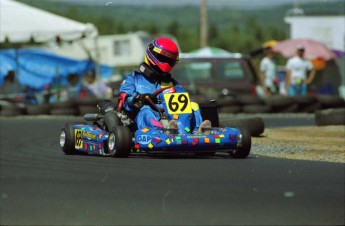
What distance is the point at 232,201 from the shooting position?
701 centimetres

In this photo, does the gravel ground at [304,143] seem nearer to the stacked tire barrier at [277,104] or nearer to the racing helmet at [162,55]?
the racing helmet at [162,55]

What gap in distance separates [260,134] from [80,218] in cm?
864

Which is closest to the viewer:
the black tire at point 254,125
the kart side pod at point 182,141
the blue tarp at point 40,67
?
the kart side pod at point 182,141

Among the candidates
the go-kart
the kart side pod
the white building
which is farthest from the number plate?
the white building

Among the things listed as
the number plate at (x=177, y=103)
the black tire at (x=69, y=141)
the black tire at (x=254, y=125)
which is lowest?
the black tire at (x=254, y=125)

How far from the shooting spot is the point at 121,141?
1019cm

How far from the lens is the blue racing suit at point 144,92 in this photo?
417 inches

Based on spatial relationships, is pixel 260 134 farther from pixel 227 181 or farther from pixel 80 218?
pixel 80 218

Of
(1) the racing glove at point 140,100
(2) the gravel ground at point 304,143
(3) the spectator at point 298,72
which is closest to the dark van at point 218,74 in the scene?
(3) the spectator at point 298,72

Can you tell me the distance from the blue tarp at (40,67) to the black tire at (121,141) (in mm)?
19012

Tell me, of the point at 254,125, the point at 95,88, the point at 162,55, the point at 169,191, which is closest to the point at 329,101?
the point at 95,88

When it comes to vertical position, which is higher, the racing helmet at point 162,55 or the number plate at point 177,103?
the racing helmet at point 162,55

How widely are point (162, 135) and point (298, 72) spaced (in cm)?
1374

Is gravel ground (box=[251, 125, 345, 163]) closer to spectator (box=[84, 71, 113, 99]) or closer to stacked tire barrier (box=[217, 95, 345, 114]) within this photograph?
stacked tire barrier (box=[217, 95, 345, 114])
